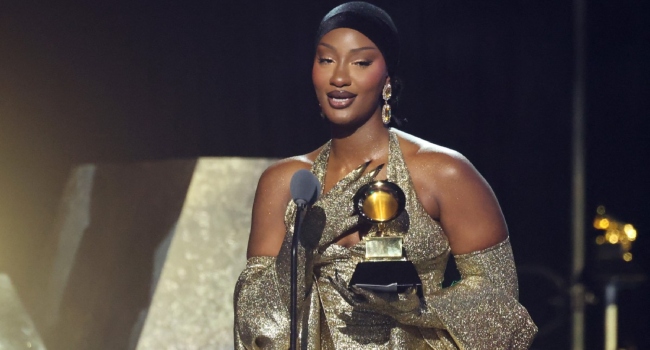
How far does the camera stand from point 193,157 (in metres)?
2.85

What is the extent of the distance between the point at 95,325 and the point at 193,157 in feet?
1.79

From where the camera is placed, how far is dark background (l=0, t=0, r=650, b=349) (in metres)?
2.60

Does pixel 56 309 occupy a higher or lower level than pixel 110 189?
lower

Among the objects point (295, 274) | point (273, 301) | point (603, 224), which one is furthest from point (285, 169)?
point (603, 224)

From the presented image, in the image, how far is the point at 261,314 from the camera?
2049mm

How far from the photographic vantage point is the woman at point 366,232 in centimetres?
204

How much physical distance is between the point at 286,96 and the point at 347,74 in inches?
33.4

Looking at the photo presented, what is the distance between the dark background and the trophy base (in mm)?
1026

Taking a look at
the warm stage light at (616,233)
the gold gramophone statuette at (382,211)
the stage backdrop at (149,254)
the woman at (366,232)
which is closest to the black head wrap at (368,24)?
the woman at (366,232)

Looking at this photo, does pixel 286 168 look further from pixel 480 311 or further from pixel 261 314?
pixel 480 311

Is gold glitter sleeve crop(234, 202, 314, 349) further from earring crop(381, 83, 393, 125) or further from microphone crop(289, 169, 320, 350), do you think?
earring crop(381, 83, 393, 125)

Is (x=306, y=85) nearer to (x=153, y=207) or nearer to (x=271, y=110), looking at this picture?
→ (x=271, y=110)

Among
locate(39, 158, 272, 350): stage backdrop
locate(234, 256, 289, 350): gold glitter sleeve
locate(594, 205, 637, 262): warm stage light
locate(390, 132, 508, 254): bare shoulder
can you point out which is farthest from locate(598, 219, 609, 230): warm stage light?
locate(234, 256, 289, 350): gold glitter sleeve

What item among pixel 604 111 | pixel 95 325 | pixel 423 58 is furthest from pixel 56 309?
pixel 604 111
